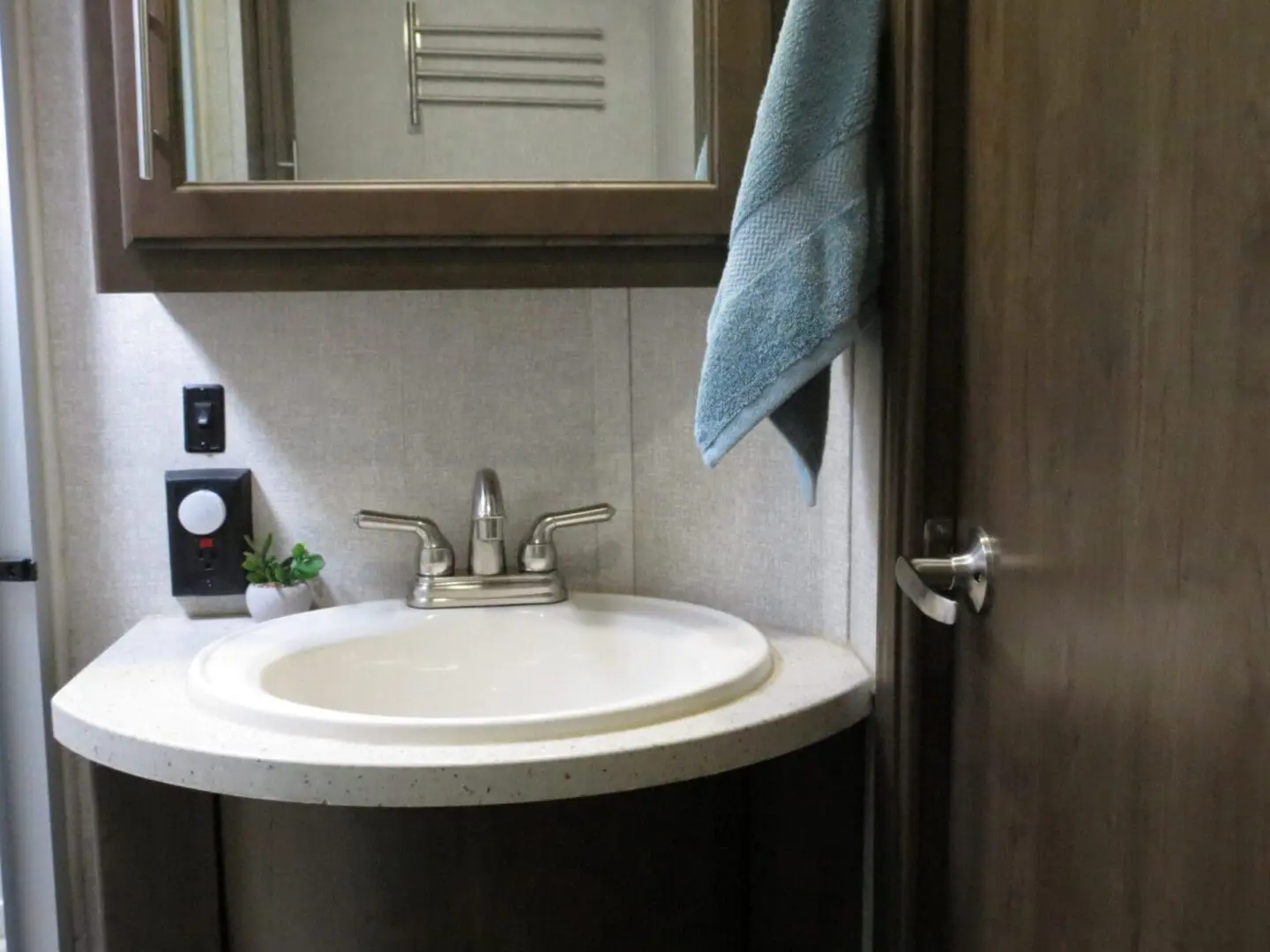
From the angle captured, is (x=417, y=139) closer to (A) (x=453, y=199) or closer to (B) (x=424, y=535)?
(A) (x=453, y=199)

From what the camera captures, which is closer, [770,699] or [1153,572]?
[1153,572]

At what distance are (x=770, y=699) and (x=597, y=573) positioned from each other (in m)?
0.38

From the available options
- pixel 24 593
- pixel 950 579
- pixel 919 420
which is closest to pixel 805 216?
pixel 919 420

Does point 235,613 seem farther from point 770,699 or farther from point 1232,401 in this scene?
point 1232,401

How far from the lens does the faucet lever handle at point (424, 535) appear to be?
111 centimetres

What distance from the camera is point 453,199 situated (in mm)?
961

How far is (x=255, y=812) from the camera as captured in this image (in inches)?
33.9

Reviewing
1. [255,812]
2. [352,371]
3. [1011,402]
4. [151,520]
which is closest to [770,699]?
[1011,402]

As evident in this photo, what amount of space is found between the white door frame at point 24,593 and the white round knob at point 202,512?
15 cm

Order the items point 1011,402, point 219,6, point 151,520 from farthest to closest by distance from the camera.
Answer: point 151,520 < point 219,6 < point 1011,402

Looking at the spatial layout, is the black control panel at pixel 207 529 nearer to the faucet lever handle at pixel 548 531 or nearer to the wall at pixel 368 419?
the wall at pixel 368 419

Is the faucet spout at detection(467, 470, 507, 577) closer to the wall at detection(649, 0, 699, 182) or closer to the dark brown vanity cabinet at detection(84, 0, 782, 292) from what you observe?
the dark brown vanity cabinet at detection(84, 0, 782, 292)

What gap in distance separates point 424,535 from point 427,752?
0.39m

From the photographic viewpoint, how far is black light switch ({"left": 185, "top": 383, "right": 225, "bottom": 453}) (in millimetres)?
1145
